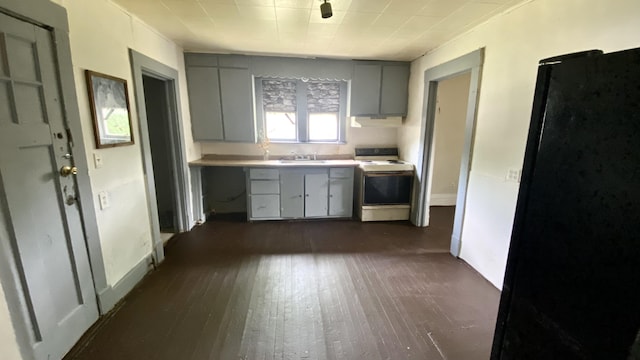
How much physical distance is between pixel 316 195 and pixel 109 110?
2.62 metres

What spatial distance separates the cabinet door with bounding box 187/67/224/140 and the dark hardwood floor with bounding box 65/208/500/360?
155 centimetres

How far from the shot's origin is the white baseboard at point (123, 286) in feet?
6.86

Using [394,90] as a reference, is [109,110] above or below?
below

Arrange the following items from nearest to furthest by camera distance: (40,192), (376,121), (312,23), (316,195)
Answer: (40,192) → (312,23) → (316,195) → (376,121)

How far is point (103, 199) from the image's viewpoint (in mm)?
2102

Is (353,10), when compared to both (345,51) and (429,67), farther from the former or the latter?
(429,67)

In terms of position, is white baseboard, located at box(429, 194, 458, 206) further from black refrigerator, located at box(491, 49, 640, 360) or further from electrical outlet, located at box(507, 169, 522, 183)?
black refrigerator, located at box(491, 49, 640, 360)

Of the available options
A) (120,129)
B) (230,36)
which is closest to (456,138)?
(230,36)

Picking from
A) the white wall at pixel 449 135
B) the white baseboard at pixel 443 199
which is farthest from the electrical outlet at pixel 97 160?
the white baseboard at pixel 443 199

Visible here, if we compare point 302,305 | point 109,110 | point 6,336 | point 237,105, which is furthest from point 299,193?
point 6,336

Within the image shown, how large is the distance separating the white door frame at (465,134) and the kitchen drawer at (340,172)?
0.99 m

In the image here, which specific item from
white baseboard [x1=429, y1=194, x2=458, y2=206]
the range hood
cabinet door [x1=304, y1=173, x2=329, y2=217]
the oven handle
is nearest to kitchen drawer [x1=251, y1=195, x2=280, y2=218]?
cabinet door [x1=304, y1=173, x2=329, y2=217]

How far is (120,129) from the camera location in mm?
2305

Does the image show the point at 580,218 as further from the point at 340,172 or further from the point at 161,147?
the point at 161,147
